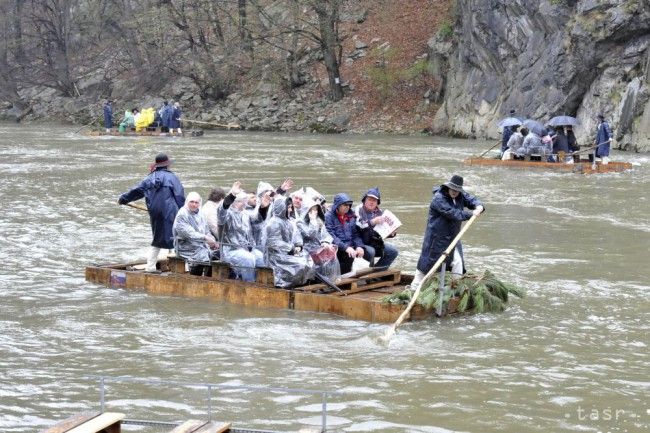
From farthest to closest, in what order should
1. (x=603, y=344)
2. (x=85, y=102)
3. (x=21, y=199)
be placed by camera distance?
1. (x=85, y=102)
2. (x=21, y=199)
3. (x=603, y=344)

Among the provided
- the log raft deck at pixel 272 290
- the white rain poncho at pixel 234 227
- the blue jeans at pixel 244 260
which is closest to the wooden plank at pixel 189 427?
the log raft deck at pixel 272 290

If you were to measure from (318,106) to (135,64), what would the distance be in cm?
1387

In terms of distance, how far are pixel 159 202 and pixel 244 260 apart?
172 centimetres

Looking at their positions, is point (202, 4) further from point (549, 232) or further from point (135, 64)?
point (549, 232)

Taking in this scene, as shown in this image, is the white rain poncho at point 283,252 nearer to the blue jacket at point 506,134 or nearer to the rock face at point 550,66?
the blue jacket at point 506,134

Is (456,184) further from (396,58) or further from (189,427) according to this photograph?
(396,58)

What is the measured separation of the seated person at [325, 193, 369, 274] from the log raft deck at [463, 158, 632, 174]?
17.5 meters

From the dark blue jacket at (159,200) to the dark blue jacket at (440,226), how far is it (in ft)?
11.8

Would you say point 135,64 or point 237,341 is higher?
point 135,64

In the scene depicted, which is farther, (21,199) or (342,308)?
(21,199)

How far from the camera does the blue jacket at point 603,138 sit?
101 ft

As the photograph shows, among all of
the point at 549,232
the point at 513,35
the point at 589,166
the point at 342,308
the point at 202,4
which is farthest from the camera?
the point at 202,4

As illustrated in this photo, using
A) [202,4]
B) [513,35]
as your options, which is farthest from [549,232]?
[202,4]

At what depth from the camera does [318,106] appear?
5512 cm
